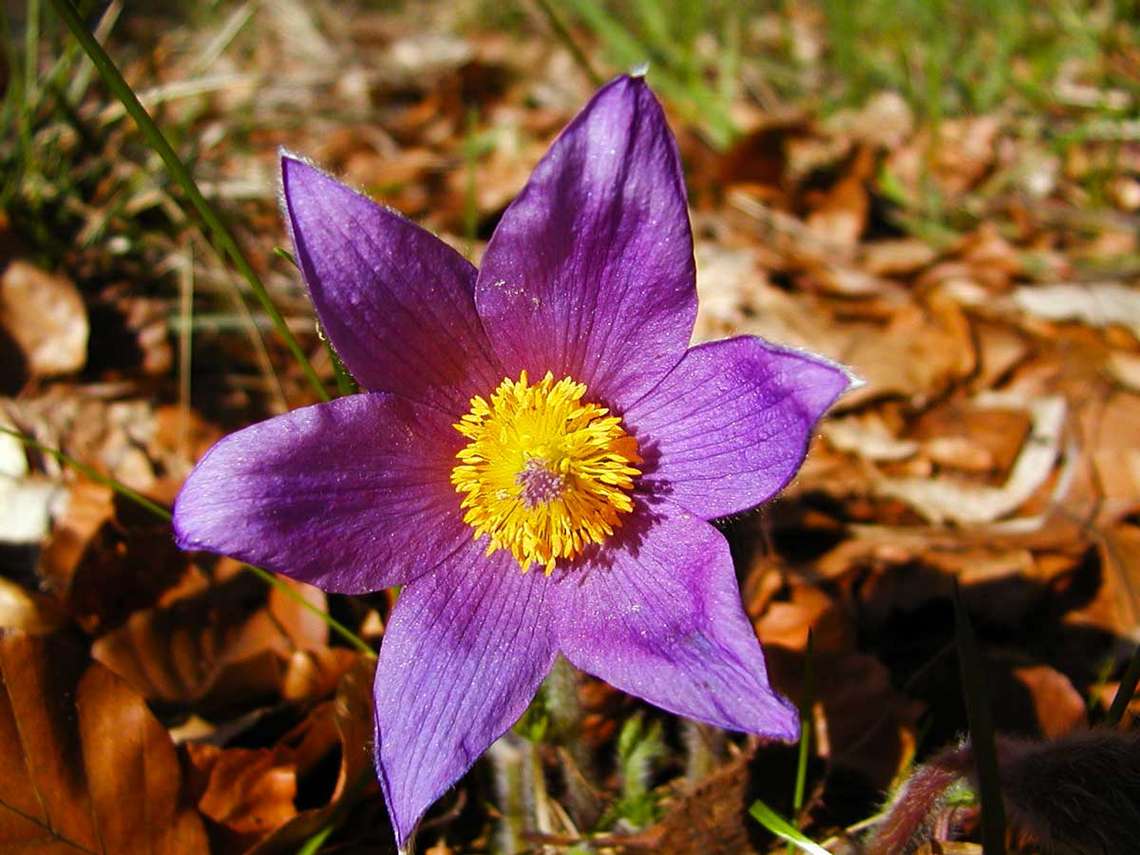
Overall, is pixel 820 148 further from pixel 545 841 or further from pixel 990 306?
pixel 545 841

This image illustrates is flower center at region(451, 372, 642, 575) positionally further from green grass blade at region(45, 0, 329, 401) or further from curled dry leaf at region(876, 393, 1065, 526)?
curled dry leaf at region(876, 393, 1065, 526)

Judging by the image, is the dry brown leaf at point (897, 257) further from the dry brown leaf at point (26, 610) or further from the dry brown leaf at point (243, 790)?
the dry brown leaf at point (26, 610)

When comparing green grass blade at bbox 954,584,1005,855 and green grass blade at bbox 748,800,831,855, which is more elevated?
green grass blade at bbox 954,584,1005,855

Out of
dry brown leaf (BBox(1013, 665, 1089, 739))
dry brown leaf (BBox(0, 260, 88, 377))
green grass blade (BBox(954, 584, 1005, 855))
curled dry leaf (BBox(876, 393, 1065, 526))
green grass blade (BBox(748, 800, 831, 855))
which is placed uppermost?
dry brown leaf (BBox(0, 260, 88, 377))

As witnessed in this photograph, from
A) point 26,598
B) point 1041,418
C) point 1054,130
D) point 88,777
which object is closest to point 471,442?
point 88,777

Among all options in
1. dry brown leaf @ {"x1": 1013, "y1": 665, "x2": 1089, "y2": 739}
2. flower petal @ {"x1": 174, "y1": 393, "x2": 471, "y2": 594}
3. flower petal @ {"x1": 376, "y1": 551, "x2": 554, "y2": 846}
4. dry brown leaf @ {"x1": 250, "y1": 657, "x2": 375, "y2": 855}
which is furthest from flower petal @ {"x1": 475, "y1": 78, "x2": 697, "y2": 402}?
dry brown leaf @ {"x1": 1013, "y1": 665, "x2": 1089, "y2": 739}
